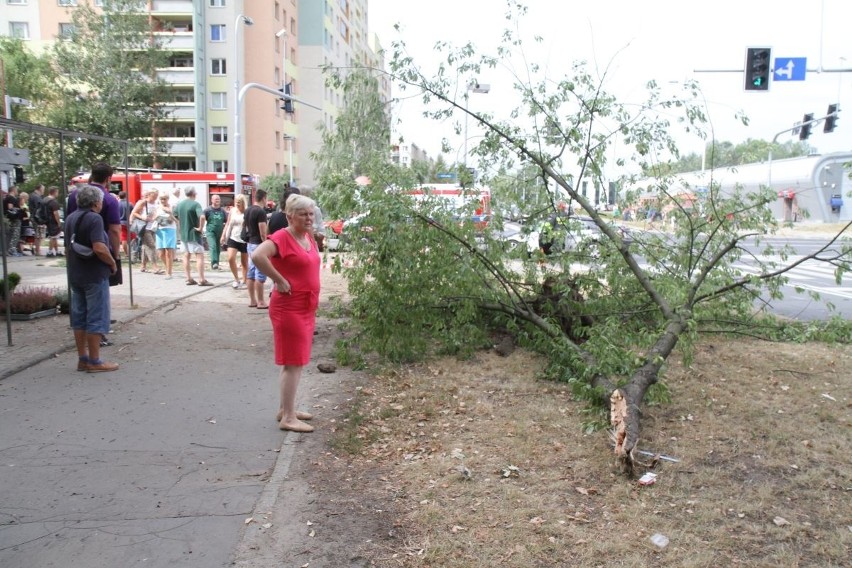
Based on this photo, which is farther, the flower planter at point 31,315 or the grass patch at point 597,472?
the flower planter at point 31,315

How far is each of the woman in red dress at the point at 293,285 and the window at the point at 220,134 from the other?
50.7 m

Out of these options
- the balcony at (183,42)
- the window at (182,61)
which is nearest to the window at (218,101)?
the window at (182,61)

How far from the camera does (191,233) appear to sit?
12.6 meters

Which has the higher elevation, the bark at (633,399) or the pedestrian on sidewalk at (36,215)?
the pedestrian on sidewalk at (36,215)

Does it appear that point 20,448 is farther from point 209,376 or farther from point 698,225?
point 698,225

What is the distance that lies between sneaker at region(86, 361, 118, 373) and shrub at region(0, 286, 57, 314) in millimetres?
2944

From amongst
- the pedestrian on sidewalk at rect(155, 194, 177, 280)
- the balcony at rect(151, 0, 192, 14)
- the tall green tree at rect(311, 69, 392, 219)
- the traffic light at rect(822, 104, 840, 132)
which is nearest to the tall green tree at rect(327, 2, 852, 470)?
the tall green tree at rect(311, 69, 392, 219)

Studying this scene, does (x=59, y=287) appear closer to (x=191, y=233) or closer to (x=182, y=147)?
(x=191, y=233)

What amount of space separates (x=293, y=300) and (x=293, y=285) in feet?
0.35

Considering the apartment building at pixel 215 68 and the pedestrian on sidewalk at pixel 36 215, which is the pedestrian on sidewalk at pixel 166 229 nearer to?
the pedestrian on sidewalk at pixel 36 215

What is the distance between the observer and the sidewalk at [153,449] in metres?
3.45

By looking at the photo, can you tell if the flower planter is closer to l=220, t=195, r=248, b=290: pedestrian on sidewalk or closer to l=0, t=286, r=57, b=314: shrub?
l=0, t=286, r=57, b=314: shrub

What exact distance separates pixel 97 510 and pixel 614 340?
13.5 ft

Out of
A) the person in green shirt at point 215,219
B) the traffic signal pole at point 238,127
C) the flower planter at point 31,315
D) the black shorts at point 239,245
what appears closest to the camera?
the flower planter at point 31,315
